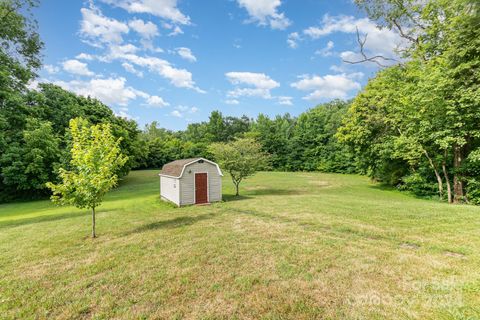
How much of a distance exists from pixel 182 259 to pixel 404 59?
2032 cm

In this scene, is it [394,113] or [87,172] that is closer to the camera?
[87,172]

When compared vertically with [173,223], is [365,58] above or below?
above

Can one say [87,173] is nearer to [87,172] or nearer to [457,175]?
[87,172]

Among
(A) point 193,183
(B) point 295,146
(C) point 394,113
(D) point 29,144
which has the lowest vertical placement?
(A) point 193,183

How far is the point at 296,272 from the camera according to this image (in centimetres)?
486

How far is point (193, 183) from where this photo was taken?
14242mm

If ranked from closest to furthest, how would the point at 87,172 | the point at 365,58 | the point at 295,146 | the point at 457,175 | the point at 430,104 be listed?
1. the point at 87,172
2. the point at 365,58
3. the point at 430,104
4. the point at 457,175
5. the point at 295,146

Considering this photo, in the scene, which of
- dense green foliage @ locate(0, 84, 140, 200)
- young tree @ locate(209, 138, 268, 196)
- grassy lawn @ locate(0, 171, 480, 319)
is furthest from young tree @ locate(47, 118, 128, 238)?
dense green foliage @ locate(0, 84, 140, 200)

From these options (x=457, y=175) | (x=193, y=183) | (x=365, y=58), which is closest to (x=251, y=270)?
(x=193, y=183)

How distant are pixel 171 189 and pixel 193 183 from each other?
5.72 feet

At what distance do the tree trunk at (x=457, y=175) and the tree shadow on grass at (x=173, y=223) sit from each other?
1600cm

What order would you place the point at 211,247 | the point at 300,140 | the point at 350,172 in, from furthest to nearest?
the point at 300,140 < the point at 350,172 < the point at 211,247

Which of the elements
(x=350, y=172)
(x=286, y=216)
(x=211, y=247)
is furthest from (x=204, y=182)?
(x=350, y=172)

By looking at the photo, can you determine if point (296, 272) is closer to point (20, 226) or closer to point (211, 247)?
point (211, 247)
